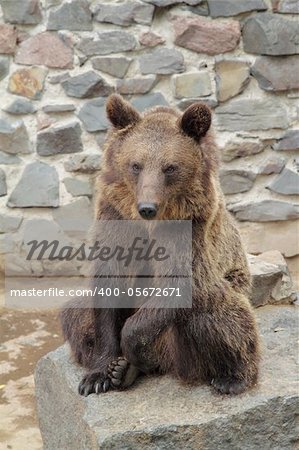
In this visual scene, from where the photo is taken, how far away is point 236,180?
22.5 feet

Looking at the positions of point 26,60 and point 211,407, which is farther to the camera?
point 26,60

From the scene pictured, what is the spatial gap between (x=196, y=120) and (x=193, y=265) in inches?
26.6

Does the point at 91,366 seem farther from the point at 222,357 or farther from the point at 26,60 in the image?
the point at 26,60

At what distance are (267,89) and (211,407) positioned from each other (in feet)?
12.0

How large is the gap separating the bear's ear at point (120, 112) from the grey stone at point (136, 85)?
2946 millimetres

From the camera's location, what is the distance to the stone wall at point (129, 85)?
652 cm

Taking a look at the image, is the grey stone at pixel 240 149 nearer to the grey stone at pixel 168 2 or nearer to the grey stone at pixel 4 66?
the grey stone at pixel 168 2

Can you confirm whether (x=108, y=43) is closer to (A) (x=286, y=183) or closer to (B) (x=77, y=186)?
(B) (x=77, y=186)

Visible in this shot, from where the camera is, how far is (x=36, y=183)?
22.3ft

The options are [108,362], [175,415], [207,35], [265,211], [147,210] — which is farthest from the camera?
[265,211]

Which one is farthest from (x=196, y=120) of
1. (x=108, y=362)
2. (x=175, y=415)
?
(x=175, y=415)

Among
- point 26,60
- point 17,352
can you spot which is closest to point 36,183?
point 26,60

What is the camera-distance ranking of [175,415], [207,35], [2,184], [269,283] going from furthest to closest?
1. [2,184]
2. [207,35]
3. [269,283]
4. [175,415]

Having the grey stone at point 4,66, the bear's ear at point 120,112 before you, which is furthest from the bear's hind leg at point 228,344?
the grey stone at point 4,66
